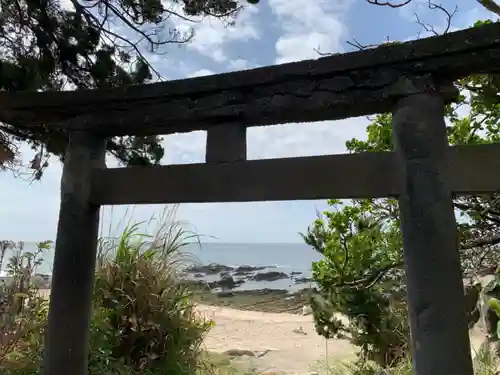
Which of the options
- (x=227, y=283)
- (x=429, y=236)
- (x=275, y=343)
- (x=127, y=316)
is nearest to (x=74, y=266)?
(x=127, y=316)

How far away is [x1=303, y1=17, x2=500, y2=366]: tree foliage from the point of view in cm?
292

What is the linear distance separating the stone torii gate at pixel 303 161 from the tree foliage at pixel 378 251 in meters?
1.41

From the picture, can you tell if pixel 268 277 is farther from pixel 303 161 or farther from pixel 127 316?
pixel 303 161

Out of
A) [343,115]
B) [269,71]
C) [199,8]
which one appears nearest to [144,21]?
[199,8]

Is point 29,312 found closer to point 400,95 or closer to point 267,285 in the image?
point 400,95

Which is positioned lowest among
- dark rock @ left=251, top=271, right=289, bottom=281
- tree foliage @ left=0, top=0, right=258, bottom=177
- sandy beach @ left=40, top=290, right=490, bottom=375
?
sandy beach @ left=40, top=290, right=490, bottom=375

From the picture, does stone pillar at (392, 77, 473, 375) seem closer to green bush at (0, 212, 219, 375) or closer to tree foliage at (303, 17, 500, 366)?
tree foliage at (303, 17, 500, 366)

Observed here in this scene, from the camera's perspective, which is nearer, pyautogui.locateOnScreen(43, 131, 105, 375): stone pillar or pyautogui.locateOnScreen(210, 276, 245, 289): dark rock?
pyautogui.locateOnScreen(43, 131, 105, 375): stone pillar

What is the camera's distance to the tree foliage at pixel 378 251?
2924 mm

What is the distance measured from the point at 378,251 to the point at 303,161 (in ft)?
6.80

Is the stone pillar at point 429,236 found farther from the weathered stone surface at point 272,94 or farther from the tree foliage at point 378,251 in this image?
the tree foliage at point 378,251

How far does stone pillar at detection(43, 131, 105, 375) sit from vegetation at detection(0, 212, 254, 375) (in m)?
0.85

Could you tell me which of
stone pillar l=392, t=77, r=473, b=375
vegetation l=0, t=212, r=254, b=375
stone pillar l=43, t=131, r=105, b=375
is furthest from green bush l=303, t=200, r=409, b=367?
stone pillar l=43, t=131, r=105, b=375

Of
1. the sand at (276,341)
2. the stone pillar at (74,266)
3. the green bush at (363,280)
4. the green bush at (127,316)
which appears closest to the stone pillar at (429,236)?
the stone pillar at (74,266)
